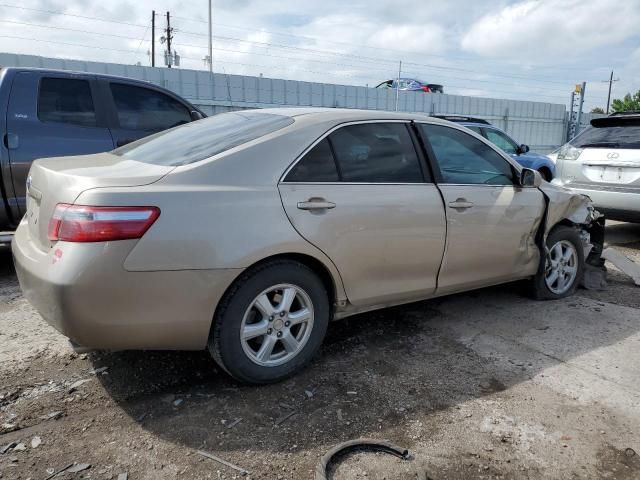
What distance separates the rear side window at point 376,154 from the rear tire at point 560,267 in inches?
65.6

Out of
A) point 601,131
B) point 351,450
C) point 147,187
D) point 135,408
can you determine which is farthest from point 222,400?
point 601,131

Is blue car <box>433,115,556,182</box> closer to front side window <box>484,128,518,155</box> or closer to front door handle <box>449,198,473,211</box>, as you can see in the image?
front side window <box>484,128,518,155</box>

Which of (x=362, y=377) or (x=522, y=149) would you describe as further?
(x=522, y=149)

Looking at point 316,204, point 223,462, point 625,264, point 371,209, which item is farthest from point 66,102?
point 625,264

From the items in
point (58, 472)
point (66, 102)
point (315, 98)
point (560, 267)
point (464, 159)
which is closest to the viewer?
point (58, 472)

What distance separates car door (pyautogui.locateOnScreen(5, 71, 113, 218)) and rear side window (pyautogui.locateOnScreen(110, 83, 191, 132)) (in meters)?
0.24

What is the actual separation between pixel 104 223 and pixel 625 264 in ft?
17.5

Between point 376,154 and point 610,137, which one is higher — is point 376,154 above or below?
below

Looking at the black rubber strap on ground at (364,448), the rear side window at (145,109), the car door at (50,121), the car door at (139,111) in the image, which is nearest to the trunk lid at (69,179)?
the black rubber strap on ground at (364,448)

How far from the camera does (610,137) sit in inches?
269

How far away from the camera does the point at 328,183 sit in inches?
121

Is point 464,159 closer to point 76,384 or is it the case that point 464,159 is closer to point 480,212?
point 480,212

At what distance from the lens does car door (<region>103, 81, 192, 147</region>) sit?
5.43 meters

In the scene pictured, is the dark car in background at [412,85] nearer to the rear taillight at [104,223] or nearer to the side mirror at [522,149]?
the side mirror at [522,149]
